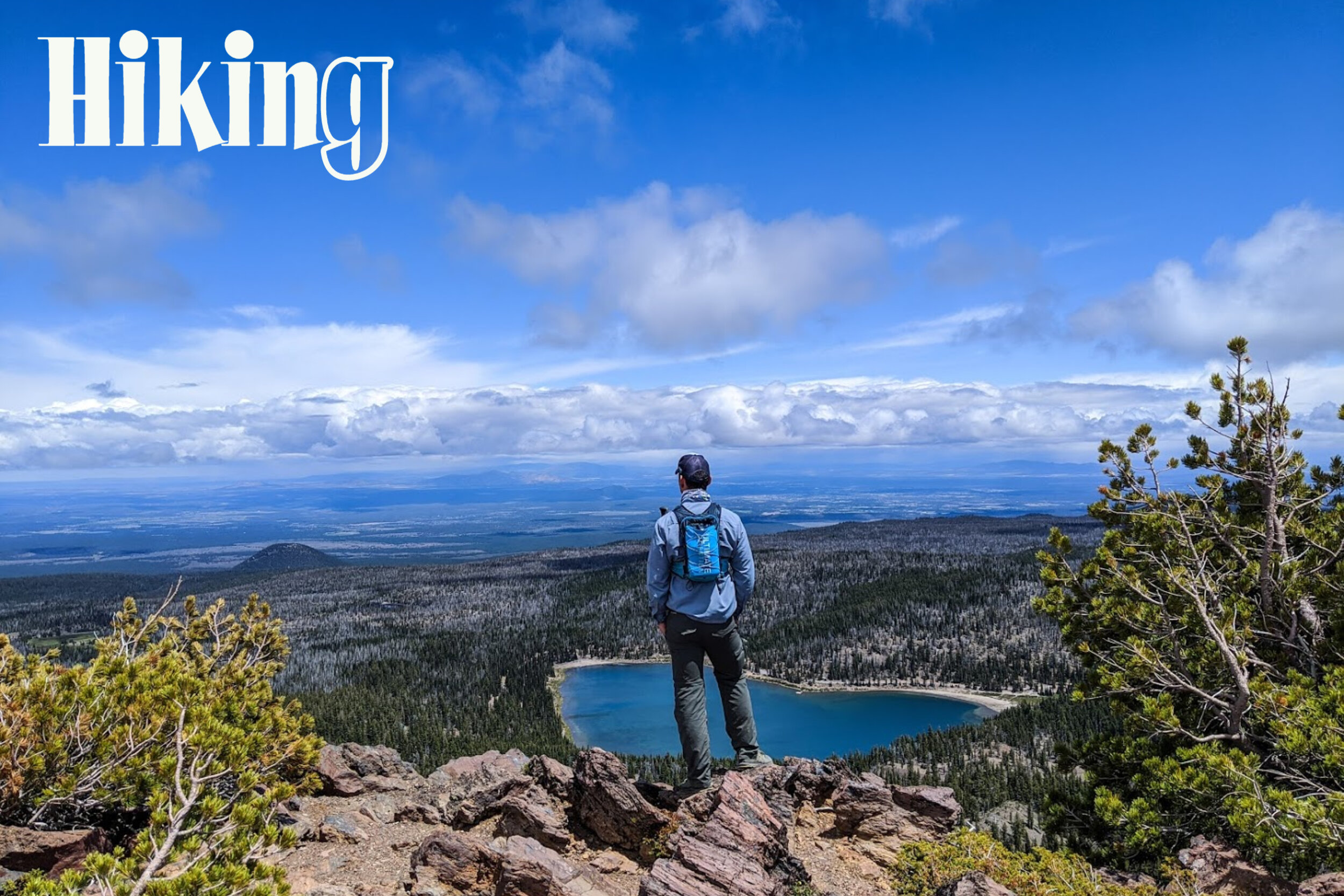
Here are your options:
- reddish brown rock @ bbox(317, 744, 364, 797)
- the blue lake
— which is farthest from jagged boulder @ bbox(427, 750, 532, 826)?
the blue lake

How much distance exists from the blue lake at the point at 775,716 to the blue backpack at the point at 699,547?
2914 inches

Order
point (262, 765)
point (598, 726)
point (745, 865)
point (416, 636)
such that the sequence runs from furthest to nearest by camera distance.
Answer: point (416, 636) < point (598, 726) < point (262, 765) < point (745, 865)

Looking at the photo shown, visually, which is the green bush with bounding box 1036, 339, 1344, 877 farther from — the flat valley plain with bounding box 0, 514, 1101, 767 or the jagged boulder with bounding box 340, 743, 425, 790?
the flat valley plain with bounding box 0, 514, 1101, 767

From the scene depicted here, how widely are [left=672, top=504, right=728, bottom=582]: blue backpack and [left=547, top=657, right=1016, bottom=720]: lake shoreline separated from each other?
84.9 meters

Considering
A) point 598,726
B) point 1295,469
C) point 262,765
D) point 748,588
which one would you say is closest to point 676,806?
point 748,588

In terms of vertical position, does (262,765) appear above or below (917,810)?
above

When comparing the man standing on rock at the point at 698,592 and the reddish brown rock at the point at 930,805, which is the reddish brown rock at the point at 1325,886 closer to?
the reddish brown rock at the point at 930,805

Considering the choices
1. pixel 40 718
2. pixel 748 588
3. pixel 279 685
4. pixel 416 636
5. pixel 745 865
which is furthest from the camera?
pixel 416 636

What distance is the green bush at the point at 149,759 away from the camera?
8016 millimetres

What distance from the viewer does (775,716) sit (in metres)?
101

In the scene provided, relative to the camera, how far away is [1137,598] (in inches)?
571

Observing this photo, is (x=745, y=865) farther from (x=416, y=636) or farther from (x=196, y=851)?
(x=416, y=636)

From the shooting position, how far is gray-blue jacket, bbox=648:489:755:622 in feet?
36.4

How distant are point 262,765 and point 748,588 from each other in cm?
903
